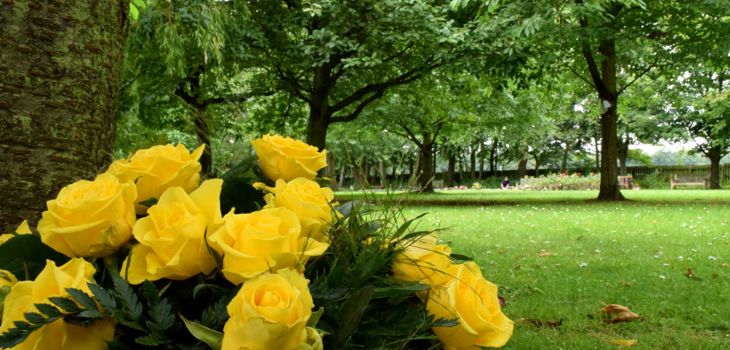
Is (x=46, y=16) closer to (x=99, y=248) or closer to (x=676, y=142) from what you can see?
(x=99, y=248)

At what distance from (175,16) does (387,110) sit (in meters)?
14.6

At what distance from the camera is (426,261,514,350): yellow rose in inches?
34.6

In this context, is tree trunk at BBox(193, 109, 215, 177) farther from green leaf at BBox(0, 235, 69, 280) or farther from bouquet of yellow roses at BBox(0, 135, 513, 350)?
green leaf at BBox(0, 235, 69, 280)

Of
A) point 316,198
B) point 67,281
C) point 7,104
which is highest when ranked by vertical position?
point 7,104

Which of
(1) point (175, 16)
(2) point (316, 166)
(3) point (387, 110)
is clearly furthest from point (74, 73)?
(3) point (387, 110)

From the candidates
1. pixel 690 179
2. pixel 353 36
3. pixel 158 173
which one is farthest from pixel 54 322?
pixel 690 179

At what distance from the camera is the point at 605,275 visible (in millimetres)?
5684

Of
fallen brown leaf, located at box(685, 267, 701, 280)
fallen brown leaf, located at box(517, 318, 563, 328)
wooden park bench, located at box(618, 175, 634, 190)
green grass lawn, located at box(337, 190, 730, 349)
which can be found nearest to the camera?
green grass lawn, located at box(337, 190, 730, 349)

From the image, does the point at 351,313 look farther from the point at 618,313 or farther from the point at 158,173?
the point at 618,313

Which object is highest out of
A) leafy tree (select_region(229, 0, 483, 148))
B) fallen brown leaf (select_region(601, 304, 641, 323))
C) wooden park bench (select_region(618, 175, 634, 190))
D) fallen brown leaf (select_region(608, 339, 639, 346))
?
leafy tree (select_region(229, 0, 483, 148))

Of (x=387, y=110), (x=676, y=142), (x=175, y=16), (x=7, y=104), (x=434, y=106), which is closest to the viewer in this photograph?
(x=7, y=104)

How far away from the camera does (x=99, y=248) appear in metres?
0.83

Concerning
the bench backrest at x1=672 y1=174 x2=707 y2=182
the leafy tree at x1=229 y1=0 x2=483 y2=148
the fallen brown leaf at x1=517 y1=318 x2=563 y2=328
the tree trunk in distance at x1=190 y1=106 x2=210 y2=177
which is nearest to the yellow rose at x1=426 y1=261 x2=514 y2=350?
the tree trunk in distance at x1=190 y1=106 x2=210 y2=177

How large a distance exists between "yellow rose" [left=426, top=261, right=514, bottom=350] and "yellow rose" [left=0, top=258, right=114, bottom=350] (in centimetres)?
45
